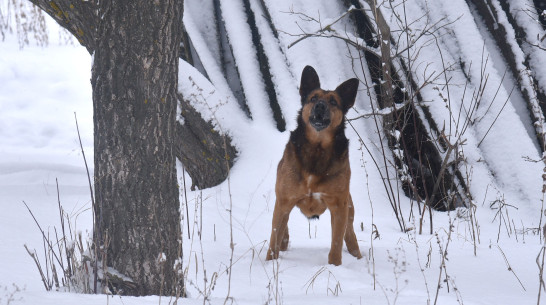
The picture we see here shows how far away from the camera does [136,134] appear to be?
268cm

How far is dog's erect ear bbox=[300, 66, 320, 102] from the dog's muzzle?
0.34 meters

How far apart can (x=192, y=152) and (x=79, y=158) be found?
3.41 m

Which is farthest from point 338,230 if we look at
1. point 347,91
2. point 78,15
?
point 78,15

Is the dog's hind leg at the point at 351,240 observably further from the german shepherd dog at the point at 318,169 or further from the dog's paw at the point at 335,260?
the dog's paw at the point at 335,260

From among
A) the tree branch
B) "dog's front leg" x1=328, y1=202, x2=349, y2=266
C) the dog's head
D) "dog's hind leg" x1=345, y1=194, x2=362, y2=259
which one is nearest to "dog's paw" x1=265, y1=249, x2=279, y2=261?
"dog's front leg" x1=328, y1=202, x2=349, y2=266

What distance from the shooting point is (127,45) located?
105 inches

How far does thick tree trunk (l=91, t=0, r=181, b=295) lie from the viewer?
266cm

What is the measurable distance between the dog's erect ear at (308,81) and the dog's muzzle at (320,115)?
1.10ft

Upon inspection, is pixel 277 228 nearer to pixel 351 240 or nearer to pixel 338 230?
pixel 338 230

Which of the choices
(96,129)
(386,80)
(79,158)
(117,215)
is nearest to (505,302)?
(117,215)

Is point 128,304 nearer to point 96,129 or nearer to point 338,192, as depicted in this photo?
point 96,129

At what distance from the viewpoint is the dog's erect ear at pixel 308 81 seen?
4.02 m

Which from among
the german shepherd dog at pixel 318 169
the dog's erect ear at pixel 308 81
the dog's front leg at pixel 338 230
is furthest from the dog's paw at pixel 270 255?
the dog's erect ear at pixel 308 81

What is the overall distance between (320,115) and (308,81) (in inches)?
15.7
